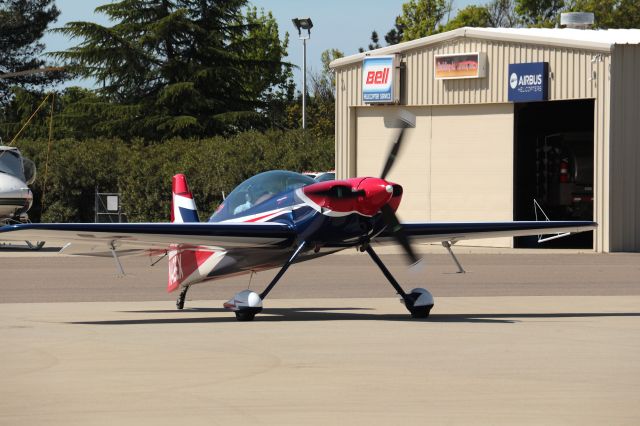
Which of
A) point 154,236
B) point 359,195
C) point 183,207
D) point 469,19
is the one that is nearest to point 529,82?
point 183,207

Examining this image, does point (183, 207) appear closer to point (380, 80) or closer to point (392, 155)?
point (392, 155)

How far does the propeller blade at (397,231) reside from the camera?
14148mm

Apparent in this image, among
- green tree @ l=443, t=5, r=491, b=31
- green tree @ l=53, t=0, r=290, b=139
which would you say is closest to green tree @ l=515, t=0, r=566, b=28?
green tree @ l=443, t=5, r=491, b=31

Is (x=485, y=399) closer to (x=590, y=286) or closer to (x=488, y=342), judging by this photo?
(x=488, y=342)

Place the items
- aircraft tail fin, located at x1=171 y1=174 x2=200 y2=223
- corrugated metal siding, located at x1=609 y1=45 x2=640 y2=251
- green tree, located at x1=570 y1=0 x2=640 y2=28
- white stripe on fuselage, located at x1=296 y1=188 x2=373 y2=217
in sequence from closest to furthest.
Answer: white stripe on fuselage, located at x1=296 y1=188 x2=373 y2=217 < aircraft tail fin, located at x1=171 y1=174 x2=200 y2=223 < corrugated metal siding, located at x1=609 y1=45 x2=640 y2=251 < green tree, located at x1=570 y1=0 x2=640 y2=28

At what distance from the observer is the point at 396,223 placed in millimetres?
14156

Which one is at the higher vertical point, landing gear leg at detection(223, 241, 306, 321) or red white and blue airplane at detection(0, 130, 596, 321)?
red white and blue airplane at detection(0, 130, 596, 321)

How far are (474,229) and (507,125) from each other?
62.4 feet

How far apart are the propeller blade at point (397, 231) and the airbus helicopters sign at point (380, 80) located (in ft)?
71.4

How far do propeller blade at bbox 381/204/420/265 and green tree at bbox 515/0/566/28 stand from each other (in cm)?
7258

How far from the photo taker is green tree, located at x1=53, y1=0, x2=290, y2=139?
59.5 metres

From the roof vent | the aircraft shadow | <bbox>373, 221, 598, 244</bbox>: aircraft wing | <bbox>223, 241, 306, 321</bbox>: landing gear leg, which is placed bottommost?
the aircraft shadow

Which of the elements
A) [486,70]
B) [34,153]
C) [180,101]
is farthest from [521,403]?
[180,101]

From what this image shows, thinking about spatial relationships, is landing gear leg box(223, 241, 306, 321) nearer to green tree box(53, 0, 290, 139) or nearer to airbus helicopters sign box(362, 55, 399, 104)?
airbus helicopters sign box(362, 55, 399, 104)
